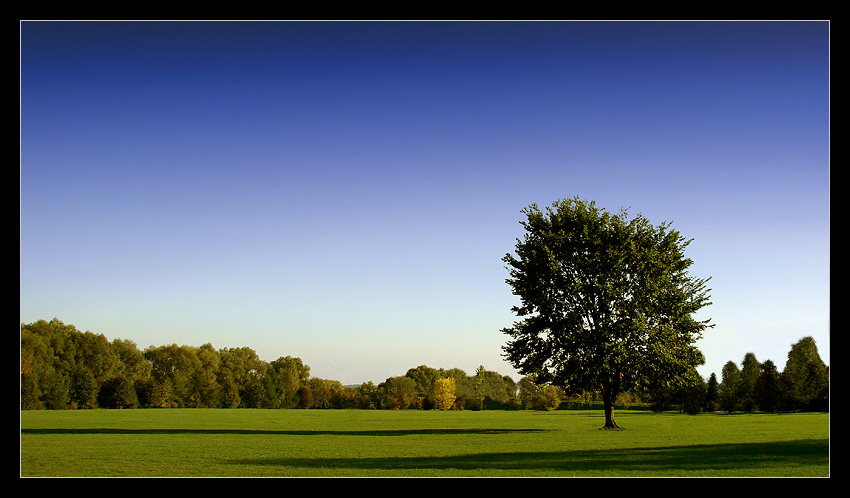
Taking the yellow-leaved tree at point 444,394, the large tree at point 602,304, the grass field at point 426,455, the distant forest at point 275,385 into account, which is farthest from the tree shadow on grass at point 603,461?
the yellow-leaved tree at point 444,394

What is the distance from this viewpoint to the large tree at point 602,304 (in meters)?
42.9

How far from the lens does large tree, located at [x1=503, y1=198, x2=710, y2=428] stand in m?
42.9

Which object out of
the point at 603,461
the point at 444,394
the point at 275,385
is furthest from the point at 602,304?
the point at 275,385

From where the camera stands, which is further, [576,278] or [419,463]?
[576,278]

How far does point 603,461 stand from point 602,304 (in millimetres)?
20824

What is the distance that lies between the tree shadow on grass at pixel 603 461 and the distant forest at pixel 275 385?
61994mm

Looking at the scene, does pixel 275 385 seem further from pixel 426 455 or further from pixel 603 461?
pixel 603 461

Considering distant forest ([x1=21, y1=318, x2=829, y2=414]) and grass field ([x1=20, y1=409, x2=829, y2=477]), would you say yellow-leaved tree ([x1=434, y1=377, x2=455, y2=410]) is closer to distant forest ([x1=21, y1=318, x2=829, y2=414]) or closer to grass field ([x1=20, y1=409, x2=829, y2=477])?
distant forest ([x1=21, y1=318, x2=829, y2=414])

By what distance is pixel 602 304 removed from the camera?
144 feet

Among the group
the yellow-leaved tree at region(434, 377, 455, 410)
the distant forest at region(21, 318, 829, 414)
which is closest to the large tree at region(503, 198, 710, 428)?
the distant forest at region(21, 318, 829, 414)
